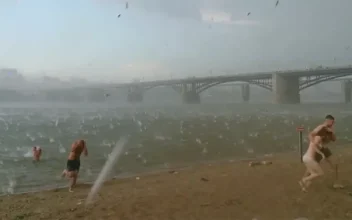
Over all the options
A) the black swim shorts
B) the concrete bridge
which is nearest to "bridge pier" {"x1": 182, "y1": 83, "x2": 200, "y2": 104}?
the concrete bridge

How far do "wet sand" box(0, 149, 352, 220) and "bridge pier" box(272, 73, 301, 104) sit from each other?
280 ft

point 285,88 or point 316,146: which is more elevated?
point 285,88

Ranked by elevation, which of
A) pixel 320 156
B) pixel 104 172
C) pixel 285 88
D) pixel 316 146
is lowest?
pixel 104 172

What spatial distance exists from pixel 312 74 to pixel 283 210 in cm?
8663

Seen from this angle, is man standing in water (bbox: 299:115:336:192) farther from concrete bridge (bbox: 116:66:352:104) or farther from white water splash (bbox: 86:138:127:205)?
concrete bridge (bbox: 116:66:352:104)

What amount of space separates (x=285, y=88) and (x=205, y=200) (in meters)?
90.5

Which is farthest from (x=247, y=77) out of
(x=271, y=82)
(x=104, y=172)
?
(x=104, y=172)

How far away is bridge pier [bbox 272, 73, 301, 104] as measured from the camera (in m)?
94.2

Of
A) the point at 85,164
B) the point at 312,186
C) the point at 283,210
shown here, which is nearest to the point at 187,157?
the point at 85,164

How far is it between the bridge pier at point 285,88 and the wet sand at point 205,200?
85.2 meters

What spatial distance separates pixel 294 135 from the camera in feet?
93.5

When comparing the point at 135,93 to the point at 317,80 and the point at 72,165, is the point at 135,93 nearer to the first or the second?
the point at 317,80

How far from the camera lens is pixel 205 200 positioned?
859cm

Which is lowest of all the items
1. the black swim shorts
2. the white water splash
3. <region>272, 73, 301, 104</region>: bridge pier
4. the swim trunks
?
the white water splash
